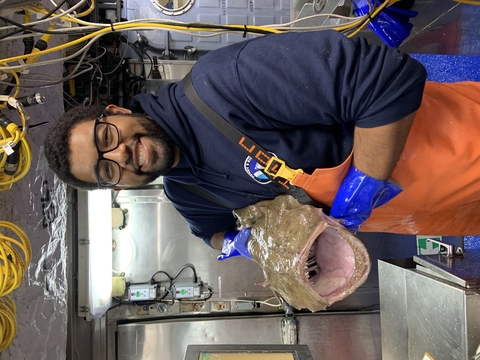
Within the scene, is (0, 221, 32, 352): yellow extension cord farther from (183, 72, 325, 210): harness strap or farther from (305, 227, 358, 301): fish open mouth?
(305, 227, 358, 301): fish open mouth

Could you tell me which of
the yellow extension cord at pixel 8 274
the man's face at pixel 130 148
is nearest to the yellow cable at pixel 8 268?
the yellow extension cord at pixel 8 274

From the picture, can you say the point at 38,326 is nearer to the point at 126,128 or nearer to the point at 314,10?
the point at 126,128

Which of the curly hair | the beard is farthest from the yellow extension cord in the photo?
the beard

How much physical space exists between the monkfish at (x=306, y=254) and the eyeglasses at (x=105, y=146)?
511 millimetres

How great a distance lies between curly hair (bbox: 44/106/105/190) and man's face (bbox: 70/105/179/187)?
2 cm

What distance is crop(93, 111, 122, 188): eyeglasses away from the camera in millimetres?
1193

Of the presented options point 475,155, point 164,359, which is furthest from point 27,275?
point 475,155

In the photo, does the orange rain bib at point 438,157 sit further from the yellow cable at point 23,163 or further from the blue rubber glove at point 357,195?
the yellow cable at point 23,163

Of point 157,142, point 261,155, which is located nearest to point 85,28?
point 157,142

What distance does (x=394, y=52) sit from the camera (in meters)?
0.92

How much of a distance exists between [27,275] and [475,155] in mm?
1751

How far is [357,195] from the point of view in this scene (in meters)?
1.08

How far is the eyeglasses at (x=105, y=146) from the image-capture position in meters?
1.19

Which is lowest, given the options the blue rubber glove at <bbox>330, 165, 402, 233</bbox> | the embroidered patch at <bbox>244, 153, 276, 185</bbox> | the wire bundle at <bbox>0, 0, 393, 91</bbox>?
the blue rubber glove at <bbox>330, 165, 402, 233</bbox>
